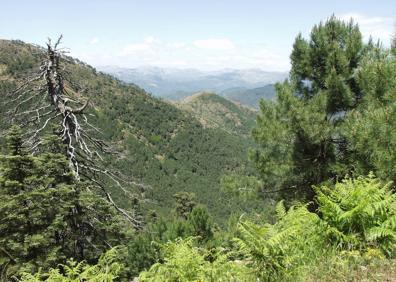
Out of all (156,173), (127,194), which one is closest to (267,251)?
(127,194)

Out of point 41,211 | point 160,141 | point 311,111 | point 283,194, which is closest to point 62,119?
point 41,211

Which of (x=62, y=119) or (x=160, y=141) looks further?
(x=160, y=141)

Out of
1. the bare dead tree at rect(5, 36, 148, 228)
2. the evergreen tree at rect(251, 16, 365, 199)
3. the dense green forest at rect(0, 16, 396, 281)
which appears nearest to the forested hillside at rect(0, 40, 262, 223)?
the evergreen tree at rect(251, 16, 365, 199)

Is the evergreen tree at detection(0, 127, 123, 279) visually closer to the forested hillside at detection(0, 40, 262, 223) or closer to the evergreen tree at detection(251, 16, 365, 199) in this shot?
the evergreen tree at detection(251, 16, 365, 199)

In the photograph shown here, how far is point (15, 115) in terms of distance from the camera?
8.37 metres

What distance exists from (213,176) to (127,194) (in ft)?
449

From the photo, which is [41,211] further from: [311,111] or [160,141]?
[160,141]

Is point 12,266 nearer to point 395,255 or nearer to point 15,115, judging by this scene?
point 15,115

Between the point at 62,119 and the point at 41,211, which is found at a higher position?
the point at 62,119

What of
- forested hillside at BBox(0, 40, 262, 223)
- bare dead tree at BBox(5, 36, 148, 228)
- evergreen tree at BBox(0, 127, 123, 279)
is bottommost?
forested hillside at BBox(0, 40, 262, 223)

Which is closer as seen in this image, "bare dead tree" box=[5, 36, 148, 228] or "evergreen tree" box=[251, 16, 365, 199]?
"bare dead tree" box=[5, 36, 148, 228]

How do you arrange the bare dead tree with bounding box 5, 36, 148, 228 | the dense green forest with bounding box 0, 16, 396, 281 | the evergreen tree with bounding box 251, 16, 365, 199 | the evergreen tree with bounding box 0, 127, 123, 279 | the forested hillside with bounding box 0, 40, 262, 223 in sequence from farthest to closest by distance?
the forested hillside with bounding box 0, 40, 262, 223 < the evergreen tree with bounding box 251, 16, 365, 199 < the bare dead tree with bounding box 5, 36, 148, 228 < the evergreen tree with bounding box 0, 127, 123, 279 < the dense green forest with bounding box 0, 16, 396, 281

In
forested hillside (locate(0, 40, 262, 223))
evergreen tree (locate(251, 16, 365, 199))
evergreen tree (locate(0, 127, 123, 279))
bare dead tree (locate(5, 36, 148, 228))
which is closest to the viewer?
evergreen tree (locate(0, 127, 123, 279))

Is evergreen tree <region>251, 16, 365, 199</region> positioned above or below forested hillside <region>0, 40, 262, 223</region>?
above
